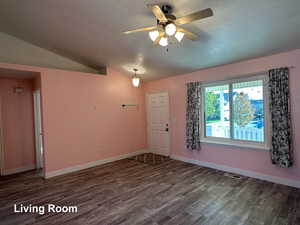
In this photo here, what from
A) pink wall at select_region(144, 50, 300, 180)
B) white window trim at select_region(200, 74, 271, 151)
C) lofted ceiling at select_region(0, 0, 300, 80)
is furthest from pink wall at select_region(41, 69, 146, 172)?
white window trim at select_region(200, 74, 271, 151)

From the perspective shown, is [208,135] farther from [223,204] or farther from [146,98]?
[146,98]

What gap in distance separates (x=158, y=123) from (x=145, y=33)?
3181 millimetres

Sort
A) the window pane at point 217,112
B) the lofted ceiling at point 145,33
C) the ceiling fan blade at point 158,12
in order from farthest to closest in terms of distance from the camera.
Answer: the window pane at point 217,112 < the lofted ceiling at point 145,33 < the ceiling fan blade at point 158,12

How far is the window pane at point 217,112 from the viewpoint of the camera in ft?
13.7

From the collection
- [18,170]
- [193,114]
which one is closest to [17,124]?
[18,170]

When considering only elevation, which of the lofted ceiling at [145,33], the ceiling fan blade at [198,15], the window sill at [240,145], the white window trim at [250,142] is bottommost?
the window sill at [240,145]

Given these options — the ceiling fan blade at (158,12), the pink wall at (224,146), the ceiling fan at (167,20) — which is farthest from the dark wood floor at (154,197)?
the ceiling fan blade at (158,12)

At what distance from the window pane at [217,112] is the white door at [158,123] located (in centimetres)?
128

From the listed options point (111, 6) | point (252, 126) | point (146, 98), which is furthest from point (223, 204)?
point (146, 98)

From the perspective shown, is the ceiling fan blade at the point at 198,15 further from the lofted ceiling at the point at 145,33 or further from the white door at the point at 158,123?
the white door at the point at 158,123

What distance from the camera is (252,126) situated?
376cm

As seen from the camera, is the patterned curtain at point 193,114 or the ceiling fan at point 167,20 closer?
A: the ceiling fan at point 167,20

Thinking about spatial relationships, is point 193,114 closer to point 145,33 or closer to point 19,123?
point 145,33

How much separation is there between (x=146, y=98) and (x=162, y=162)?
227 centimetres
